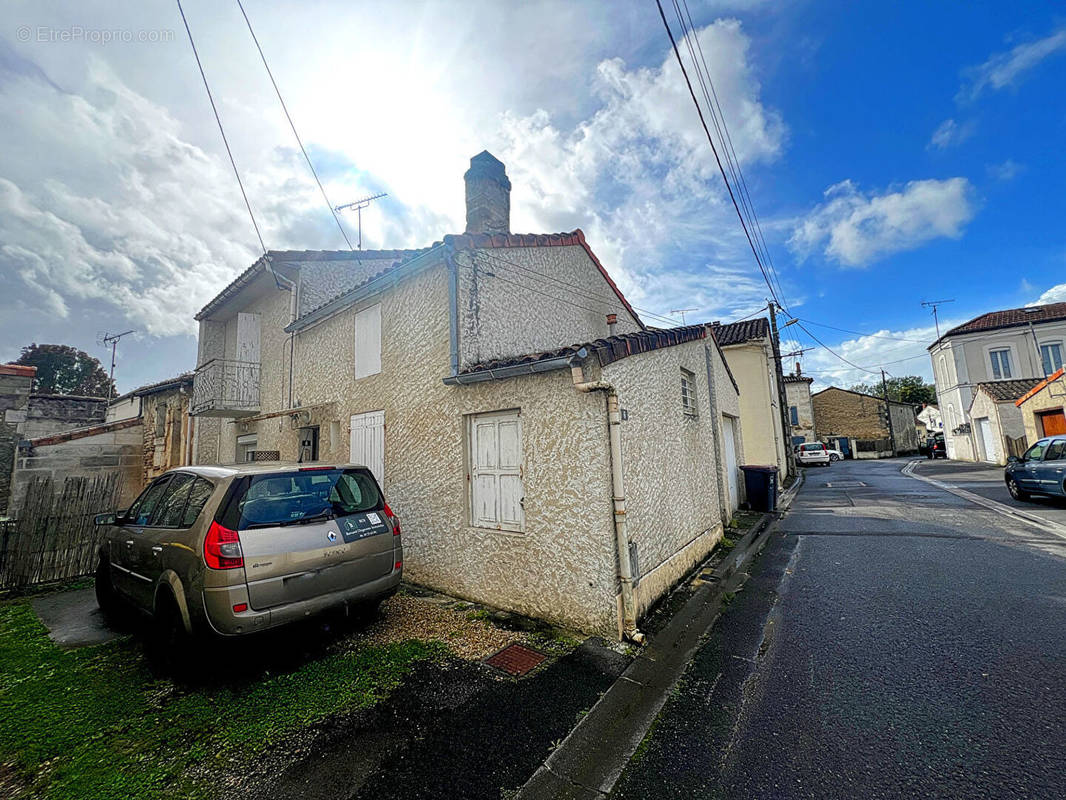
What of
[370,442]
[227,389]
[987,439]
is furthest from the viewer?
[987,439]

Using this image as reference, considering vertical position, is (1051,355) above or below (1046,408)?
above

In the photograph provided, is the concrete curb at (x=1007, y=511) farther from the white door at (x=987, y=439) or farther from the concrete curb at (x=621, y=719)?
the white door at (x=987, y=439)

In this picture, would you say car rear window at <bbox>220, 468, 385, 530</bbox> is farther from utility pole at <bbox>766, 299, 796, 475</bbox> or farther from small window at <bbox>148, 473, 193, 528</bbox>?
utility pole at <bbox>766, 299, 796, 475</bbox>

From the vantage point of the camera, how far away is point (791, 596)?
527cm

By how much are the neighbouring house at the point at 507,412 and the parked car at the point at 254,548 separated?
129cm

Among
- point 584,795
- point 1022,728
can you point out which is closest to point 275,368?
point 584,795

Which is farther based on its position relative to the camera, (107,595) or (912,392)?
(912,392)

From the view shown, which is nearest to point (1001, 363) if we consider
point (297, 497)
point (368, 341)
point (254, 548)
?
point (368, 341)

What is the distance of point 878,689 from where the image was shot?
10.7 feet

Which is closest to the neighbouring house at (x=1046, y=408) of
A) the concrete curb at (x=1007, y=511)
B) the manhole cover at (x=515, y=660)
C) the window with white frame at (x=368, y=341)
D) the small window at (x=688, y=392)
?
the concrete curb at (x=1007, y=511)

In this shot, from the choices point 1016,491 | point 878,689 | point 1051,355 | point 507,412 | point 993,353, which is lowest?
point 878,689

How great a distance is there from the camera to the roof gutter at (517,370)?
427 centimetres

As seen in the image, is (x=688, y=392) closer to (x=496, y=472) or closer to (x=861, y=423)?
(x=496, y=472)

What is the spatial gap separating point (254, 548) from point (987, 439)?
33720 mm
